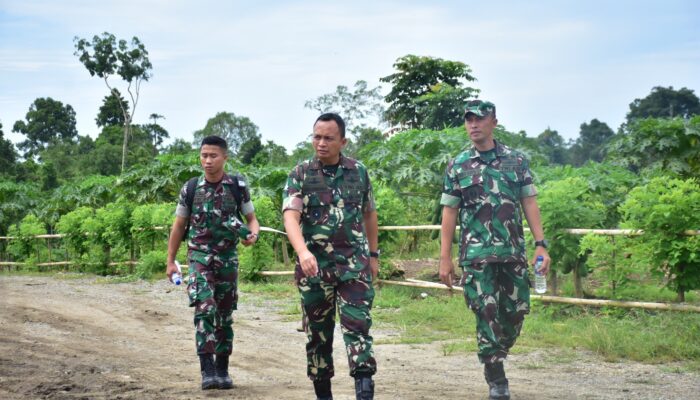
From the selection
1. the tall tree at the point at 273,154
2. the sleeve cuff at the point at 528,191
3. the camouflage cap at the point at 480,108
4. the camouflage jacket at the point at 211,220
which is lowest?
the camouflage jacket at the point at 211,220

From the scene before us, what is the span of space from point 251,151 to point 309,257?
132ft

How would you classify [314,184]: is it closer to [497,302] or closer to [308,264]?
[308,264]

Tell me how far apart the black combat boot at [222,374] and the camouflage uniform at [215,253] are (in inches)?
1.9

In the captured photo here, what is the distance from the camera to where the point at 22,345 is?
7.57 meters

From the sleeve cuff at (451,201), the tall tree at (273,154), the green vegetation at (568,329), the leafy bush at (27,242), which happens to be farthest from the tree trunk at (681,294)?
the tall tree at (273,154)

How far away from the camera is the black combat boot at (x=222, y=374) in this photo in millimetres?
5758

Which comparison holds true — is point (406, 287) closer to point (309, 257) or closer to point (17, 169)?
point (309, 257)

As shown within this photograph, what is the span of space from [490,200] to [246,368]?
2700mm

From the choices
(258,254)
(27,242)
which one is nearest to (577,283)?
(258,254)

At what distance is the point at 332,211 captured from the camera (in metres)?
4.77

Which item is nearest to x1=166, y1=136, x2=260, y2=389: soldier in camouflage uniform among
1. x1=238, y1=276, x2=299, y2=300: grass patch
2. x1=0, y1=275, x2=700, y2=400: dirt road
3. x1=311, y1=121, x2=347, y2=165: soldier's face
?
x1=0, y1=275, x2=700, y2=400: dirt road

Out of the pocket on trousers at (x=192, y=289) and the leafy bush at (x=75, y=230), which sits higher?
the leafy bush at (x=75, y=230)

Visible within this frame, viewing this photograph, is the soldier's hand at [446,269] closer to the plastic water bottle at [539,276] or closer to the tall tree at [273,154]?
the plastic water bottle at [539,276]

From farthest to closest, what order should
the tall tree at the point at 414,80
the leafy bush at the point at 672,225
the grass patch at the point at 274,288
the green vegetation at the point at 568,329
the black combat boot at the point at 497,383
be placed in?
1. the tall tree at the point at 414,80
2. the grass patch at the point at 274,288
3. the leafy bush at the point at 672,225
4. the green vegetation at the point at 568,329
5. the black combat boot at the point at 497,383
